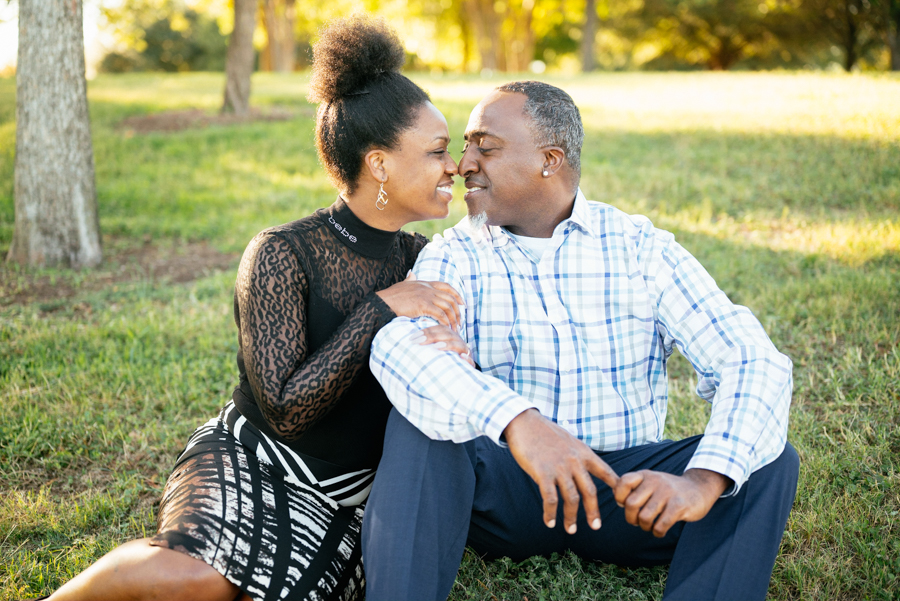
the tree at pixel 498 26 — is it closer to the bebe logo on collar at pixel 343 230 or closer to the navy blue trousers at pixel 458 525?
the bebe logo on collar at pixel 343 230

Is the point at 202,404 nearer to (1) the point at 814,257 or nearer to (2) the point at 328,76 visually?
(2) the point at 328,76

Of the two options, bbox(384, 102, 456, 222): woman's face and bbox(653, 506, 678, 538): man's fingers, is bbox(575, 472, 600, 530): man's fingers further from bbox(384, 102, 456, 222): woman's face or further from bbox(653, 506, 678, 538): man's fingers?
bbox(384, 102, 456, 222): woman's face

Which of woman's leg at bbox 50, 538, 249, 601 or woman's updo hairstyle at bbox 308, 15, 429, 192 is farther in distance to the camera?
woman's updo hairstyle at bbox 308, 15, 429, 192

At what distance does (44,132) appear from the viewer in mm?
6570

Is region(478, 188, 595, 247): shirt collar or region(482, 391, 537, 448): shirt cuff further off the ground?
region(478, 188, 595, 247): shirt collar

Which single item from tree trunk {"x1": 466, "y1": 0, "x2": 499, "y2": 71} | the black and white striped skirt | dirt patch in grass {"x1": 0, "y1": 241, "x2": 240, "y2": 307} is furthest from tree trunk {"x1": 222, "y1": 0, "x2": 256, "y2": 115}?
tree trunk {"x1": 466, "y1": 0, "x2": 499, "y2": 71}

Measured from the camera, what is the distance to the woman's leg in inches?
85.2

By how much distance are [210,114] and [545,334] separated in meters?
13.6

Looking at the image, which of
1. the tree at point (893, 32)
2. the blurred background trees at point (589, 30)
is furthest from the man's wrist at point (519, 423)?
the tree at point (893, 32)

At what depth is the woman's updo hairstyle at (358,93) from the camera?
9.30ft

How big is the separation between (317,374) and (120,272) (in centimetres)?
526

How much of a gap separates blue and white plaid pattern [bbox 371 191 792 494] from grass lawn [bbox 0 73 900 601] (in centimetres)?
72

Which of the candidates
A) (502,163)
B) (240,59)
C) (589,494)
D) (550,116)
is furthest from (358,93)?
(240,59)

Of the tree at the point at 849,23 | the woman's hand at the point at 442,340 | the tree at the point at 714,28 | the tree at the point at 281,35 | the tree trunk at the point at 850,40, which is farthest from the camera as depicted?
the tree at the point at 281,35
